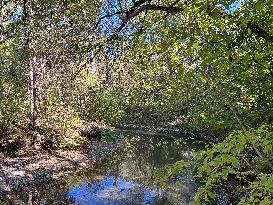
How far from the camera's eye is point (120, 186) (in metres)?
14.6

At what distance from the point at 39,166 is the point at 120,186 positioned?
3.50 meters

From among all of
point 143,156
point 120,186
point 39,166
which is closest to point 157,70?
point 120,186

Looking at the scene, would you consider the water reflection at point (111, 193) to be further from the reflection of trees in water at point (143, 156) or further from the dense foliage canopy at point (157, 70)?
the dense foliage canopy at point (157, 70)

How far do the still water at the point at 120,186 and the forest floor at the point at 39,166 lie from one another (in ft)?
1.57

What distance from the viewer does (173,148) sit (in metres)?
24.4

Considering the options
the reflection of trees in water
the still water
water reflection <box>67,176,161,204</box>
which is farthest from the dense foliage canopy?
water reflection <box>67,176,161,204</box>

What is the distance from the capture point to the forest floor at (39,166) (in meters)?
12.5

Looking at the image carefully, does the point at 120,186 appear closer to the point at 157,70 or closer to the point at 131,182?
the point at 131,182

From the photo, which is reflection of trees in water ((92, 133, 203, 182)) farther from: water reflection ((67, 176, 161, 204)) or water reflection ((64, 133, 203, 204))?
water reflection ((67, 176, 161, 204))

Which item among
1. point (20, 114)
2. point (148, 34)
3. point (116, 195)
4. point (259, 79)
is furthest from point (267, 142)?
point (20, 114)

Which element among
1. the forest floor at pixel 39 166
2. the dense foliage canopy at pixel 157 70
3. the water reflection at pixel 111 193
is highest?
the dense foliage canopy at pixel 157 70

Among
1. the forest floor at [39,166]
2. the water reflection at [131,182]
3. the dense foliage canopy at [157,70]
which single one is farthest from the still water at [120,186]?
the dense foliage canopy at [157,70]

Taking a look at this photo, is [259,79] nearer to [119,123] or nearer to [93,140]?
[93,140]

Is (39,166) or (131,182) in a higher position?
(39,166)
